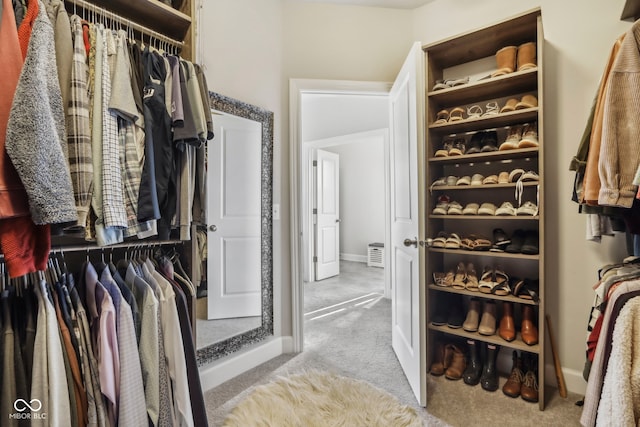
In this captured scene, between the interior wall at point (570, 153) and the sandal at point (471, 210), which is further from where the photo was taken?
the sandal at point (471, 210)

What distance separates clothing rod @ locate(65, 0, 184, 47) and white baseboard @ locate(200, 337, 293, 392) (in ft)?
5.66

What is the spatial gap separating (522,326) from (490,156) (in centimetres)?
101

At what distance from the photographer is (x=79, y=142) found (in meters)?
0.96

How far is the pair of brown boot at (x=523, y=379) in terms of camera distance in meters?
1.73

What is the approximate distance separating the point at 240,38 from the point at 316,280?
3.55m

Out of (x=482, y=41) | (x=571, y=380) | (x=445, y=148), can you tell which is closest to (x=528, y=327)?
(x=571, y=380)

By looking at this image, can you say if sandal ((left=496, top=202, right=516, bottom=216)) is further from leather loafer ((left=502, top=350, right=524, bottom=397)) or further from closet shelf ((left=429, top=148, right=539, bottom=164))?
leather loafer ((left=502, top=350, right=524, bottom=397))

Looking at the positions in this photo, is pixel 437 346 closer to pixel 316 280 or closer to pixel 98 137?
pixel 98 137

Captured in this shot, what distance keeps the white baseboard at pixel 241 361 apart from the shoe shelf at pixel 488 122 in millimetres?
1819

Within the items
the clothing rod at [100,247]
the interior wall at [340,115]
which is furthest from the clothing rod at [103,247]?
the interior wall at [340,115]

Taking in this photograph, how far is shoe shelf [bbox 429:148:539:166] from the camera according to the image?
5.80 feet

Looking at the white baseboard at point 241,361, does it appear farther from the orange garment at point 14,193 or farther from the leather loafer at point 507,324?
the leather loafer at point 507,324

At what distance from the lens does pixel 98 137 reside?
39.9 inches

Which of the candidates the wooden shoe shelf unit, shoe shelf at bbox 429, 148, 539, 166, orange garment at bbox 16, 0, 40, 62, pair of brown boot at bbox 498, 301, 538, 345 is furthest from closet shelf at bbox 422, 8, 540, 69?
orange garment at bbox 16, 0, 40, 62
